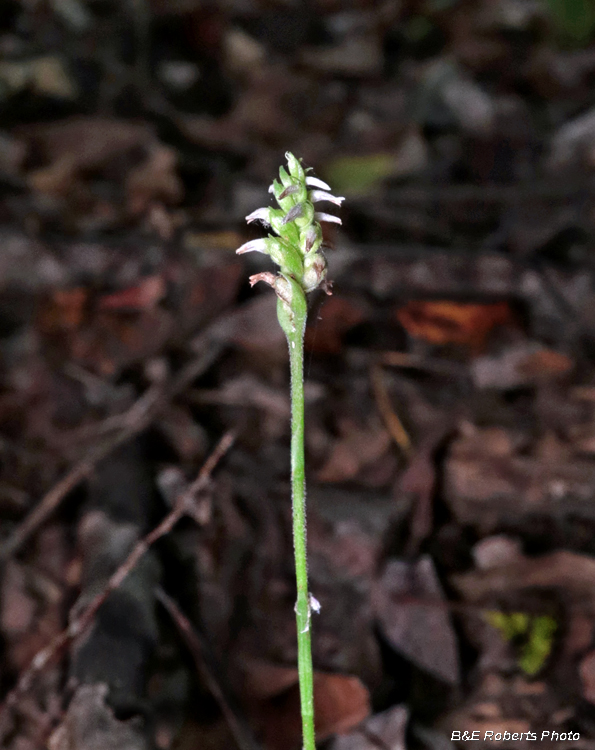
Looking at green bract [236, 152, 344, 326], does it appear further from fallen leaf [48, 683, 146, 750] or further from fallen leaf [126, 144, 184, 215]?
fallen leaf [126, 144, 184, 215]

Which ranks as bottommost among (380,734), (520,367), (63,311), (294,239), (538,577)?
(380,734)

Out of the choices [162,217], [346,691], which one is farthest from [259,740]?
[162,217]

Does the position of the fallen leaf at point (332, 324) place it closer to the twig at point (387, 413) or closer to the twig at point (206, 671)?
the twig at point (387, 413)

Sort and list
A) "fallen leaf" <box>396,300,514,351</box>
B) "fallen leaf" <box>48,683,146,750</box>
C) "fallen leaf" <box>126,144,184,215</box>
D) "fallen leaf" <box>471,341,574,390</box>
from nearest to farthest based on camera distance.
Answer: "fallen leaf" <box>48,683,146,750</box>, "fallen leaf" <box>471,341,574,390</box>, "fallen leaf" <box>396,300,514,351</box>, "fallen leaf" <box>126,144,184,215</box>

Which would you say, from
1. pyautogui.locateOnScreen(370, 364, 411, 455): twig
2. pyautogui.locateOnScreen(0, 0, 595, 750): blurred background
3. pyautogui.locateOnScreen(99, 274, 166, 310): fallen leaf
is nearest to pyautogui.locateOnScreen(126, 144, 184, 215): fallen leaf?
pyautogui.locateOnScreen(0, 0, 595, 750): blurred background

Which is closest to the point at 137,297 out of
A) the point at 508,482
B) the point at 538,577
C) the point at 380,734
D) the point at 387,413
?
the point at 387,413

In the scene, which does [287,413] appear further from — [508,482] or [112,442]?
[508,482]
